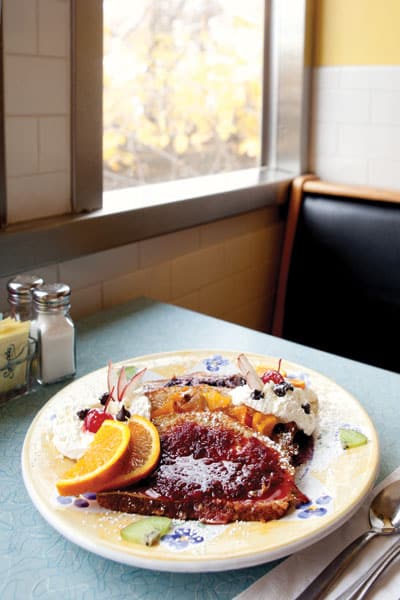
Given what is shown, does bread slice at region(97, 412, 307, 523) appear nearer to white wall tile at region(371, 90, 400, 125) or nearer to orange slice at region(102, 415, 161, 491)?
orange slice at region(102, 415, 161, 491)

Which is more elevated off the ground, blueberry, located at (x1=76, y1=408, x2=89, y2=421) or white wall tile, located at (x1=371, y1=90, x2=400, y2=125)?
white wall tile, located at (x1=371, y1=90, x2=400, y2=125)

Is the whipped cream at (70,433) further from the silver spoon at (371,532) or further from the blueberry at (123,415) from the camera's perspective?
the silver spoon at (371,532)

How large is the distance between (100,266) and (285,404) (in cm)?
80

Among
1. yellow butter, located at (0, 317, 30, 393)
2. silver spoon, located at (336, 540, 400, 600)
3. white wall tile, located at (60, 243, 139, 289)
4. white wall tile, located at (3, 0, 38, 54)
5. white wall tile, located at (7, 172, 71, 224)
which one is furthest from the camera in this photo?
white wall tile, located at (60, 243, 139, 289)

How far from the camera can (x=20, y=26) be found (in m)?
1.34

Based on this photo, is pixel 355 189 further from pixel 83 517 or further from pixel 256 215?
pixel 83 517

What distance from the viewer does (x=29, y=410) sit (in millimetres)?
1092

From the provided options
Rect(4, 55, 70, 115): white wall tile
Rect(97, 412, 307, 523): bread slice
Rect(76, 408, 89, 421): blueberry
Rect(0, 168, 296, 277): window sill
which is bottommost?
Rect(97, 412, 307, 523): bread slice

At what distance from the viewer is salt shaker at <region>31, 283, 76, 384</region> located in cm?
116

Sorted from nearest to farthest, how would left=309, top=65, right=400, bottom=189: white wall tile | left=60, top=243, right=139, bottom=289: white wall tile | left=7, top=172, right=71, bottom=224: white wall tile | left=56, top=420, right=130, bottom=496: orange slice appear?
1. left=56, top=420, right=130, bottom=496: orange slice
2. left=7, top=172, right=71, bottom=224: white wall tile
3. left=60, top=243, right=139, bottom=289: white wall tile
4. left=309, top=65, right=400, bottom=189: white wall tile

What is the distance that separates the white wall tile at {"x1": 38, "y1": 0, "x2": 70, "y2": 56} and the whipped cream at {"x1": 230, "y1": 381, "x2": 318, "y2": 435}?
885mm

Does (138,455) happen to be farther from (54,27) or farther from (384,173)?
(384,173)

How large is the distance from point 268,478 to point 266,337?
647 mm

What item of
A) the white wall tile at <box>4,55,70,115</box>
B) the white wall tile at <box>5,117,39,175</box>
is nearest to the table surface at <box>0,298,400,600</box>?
the white wall tile at <box>5,117,39,175</box>
